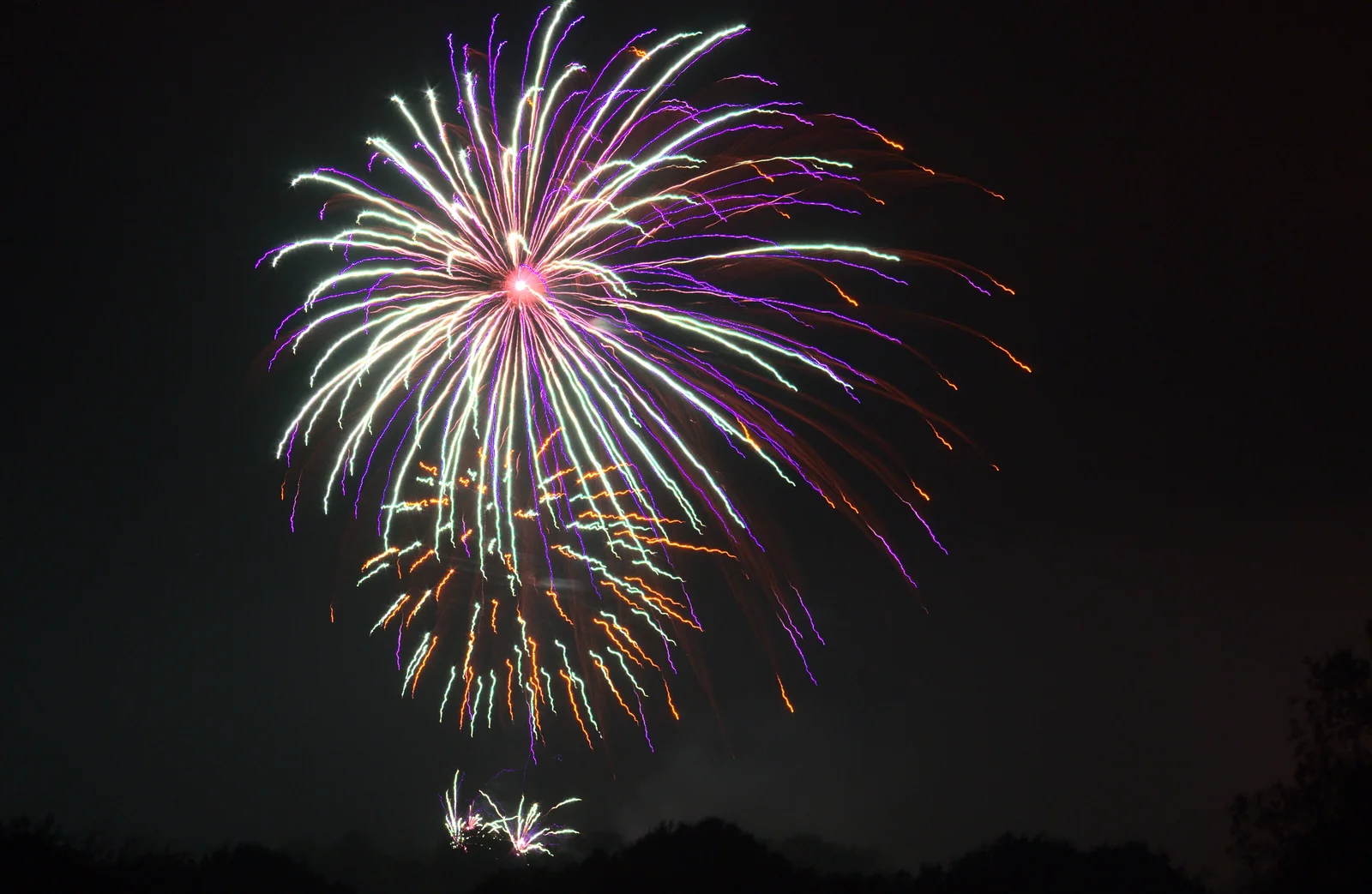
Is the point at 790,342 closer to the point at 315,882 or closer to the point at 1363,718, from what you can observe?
the point at 1363,718

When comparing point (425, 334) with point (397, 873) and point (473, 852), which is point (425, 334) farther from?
point (397, 873)

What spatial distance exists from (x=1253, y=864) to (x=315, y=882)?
1916 cm

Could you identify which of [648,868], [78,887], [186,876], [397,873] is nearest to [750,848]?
[648,868]

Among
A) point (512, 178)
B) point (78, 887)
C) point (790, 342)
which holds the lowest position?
point (78, 887)

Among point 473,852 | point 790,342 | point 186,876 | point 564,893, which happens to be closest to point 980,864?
point 564,893

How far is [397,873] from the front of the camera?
4403 centimetres

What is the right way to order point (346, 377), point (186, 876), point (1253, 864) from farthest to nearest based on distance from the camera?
point (186, 876), point (1253, 864), point (346, 377)

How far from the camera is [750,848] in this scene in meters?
22.6

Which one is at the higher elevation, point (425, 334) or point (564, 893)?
point (425, 334)

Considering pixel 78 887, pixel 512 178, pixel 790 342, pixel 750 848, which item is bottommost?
pixel 78 887

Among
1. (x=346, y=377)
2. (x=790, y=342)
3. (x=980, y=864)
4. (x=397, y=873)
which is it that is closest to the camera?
(x=790, y=342)

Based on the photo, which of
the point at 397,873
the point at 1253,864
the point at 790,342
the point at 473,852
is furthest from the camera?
the point at 397,873

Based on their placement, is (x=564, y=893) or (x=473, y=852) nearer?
(x=564, y=893)

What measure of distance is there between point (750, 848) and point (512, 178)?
15575 millimetres
